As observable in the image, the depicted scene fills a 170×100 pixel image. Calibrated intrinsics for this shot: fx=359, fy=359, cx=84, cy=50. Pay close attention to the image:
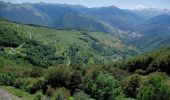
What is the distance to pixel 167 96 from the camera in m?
90.1

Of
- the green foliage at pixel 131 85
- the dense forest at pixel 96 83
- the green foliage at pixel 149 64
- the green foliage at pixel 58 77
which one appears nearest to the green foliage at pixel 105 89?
the dense forest at pixel 96 83

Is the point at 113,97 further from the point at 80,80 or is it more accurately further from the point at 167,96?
the point at 80,80

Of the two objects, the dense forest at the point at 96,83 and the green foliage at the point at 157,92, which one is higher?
the green foliage at the point at 157,92

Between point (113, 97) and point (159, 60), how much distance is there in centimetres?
7502

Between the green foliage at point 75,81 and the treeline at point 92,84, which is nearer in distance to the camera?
the treeline at point 92,84

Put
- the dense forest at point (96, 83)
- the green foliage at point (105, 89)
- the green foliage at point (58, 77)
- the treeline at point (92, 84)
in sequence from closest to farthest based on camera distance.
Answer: the treeline at point (92, 84) → the dense forest at point (96, 83) → the green foliage at point (105, 89) → the green foliage at point (58, 77)

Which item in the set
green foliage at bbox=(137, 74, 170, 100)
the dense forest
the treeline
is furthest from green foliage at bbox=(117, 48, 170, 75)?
green foliage at bbox=(137, 74, 170, 100)

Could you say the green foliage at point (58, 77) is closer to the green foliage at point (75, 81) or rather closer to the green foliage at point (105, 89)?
the green foliage at point (75, 81)

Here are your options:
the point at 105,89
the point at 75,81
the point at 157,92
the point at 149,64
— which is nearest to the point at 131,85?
the point at 75,81

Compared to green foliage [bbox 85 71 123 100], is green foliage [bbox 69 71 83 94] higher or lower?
lower

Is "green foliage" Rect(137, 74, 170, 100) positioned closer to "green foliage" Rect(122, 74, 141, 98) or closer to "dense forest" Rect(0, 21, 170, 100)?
"dense forest" Rect(0, 21, 170, 100)

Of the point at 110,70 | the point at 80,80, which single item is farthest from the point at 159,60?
the point at 80,80

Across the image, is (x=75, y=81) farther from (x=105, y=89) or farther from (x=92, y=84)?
(x=105, y=89)

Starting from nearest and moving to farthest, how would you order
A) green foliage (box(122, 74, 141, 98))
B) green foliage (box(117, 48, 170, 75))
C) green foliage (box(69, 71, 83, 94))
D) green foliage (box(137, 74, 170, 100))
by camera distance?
1. green foliage (box(137, 74, 170, 100))
2. green foliage (box(69, 71, 83, 94))
3. green foliage (box(122, 74, 141, 98))
4. green foliage (box(117, 48, 170, 75))
